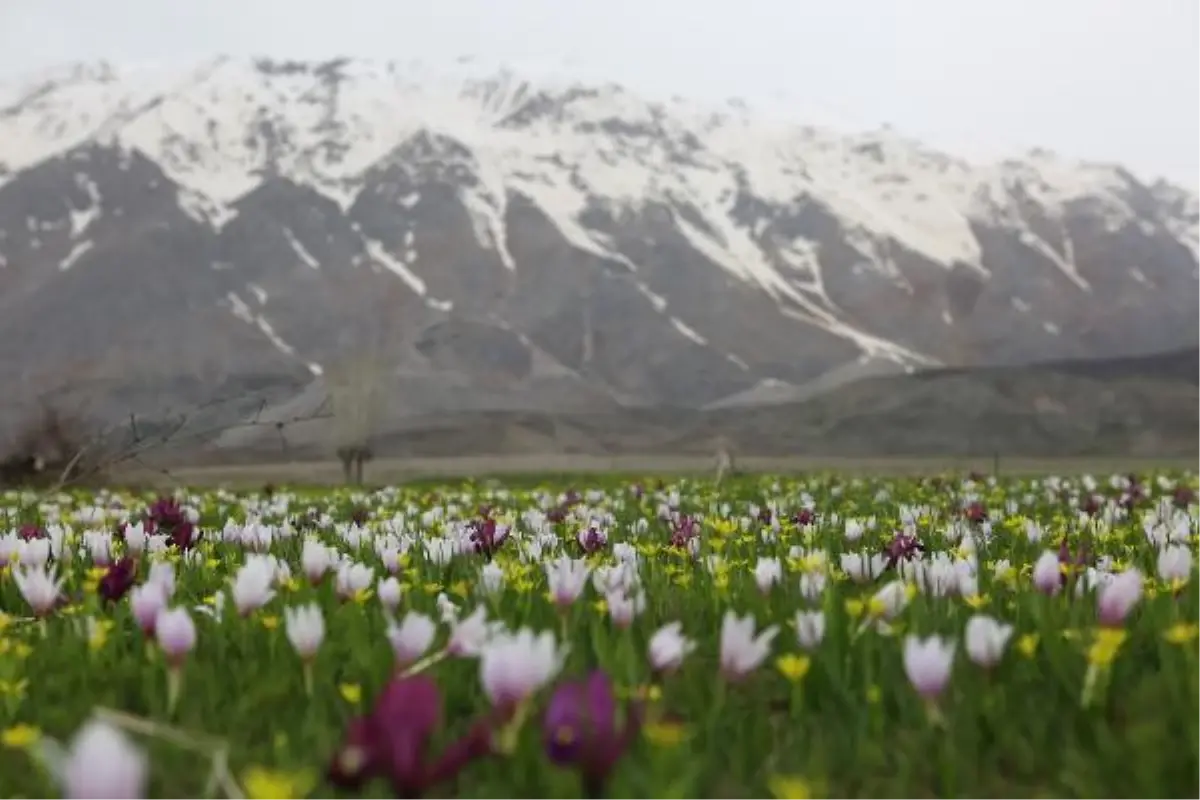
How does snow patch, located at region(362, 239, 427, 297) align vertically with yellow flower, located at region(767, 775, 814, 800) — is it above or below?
above

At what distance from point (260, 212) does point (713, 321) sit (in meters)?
62.2

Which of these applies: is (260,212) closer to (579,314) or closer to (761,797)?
(579,314)

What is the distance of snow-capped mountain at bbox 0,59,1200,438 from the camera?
5487 inches

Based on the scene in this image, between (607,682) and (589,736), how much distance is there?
12 centimetres

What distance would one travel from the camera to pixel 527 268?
161 m

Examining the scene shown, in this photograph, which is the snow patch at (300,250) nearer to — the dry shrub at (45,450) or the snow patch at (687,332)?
the snow patch at (687,332)

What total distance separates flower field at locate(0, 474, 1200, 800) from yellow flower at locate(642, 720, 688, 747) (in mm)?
12

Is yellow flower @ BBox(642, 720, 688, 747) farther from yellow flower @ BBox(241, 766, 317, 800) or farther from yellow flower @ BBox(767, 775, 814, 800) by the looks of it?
yellow flower @ BBox(241, 766, 317, 800)

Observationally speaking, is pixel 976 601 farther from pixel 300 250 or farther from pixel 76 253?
pixel 76 253

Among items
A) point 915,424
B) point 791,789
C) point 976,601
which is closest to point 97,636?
point 791,789

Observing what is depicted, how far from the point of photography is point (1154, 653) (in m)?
3.68

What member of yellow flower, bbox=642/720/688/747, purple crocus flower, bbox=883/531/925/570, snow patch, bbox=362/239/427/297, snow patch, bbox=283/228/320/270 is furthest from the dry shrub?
snow patch, bbox=283/228/320/270

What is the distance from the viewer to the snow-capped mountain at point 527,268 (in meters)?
139

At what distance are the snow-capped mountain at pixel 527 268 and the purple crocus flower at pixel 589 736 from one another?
11561 centimetres
